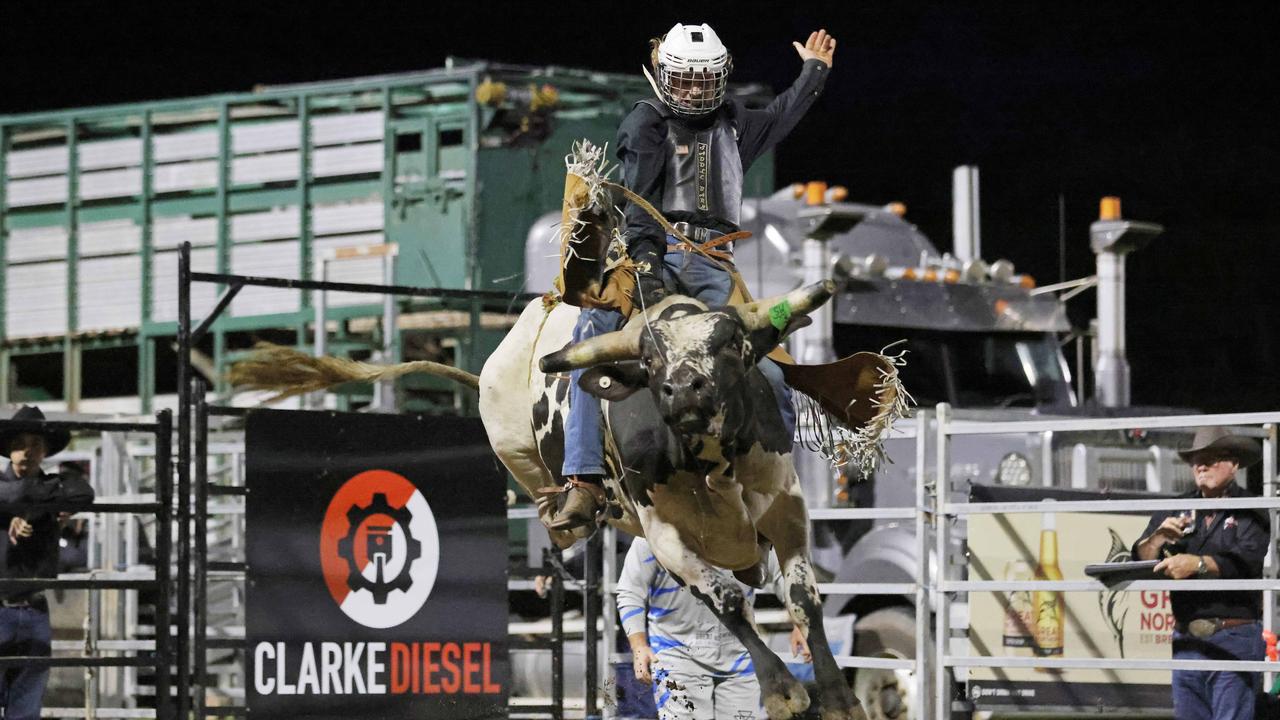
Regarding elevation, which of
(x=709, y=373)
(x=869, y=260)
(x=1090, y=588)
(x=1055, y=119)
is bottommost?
(x=1090, y=588)

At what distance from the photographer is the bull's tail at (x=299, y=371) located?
8828 mm

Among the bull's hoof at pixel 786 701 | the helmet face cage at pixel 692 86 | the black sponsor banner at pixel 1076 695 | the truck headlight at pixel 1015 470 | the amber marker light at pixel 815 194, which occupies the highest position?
the amber marker light at pixel 815 194

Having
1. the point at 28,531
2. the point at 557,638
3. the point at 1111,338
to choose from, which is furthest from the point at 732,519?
the point at 1111,338

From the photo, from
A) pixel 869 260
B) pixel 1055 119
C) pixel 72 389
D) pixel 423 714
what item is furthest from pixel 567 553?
pixel 1055 119

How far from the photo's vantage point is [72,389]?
17156mm

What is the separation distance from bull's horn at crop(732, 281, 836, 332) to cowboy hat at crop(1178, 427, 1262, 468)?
317 centimetres

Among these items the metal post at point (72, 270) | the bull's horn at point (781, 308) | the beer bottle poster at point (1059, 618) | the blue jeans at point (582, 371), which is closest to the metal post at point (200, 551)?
the blue jeans at point (582, 371)

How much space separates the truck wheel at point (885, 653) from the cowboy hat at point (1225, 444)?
9.86 ft

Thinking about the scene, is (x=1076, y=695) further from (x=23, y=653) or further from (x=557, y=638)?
(x=23, y=653)

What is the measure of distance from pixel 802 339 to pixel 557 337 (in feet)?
16.0

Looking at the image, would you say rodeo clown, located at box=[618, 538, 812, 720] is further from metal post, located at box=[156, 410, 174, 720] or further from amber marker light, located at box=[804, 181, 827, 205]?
amber marker light, located at box=[804, 181, 827, 205]

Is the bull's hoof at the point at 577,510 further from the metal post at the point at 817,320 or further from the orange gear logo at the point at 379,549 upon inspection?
the metal post at the point at 817,320

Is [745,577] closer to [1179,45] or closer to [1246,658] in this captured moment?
[1246,658]

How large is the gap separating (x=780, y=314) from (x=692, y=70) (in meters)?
1.16
